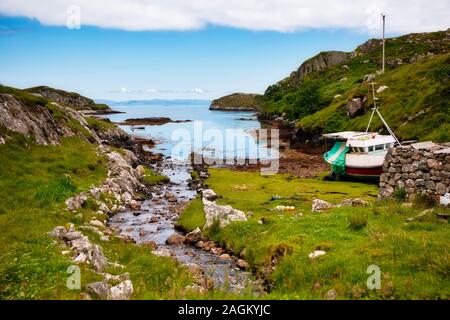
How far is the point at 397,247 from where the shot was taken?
50.6 ft

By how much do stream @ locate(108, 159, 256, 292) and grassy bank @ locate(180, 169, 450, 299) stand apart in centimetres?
134

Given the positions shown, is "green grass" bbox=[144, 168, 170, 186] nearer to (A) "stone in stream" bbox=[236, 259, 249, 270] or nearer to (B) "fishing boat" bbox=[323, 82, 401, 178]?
(B) "fishing boat" bbox=[323, 82, 401, 178]

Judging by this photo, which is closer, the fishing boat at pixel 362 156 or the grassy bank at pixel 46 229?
the grassy bank at pixel 46 229

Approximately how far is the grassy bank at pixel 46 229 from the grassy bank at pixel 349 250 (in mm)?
4715

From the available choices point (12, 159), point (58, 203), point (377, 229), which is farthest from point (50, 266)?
point (12, 159)

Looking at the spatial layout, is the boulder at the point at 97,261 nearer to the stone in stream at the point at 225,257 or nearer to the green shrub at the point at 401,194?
the stone in stream at the point at 225,257

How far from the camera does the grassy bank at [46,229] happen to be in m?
12.2

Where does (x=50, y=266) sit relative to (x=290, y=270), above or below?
above

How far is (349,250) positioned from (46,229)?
50.0 ft

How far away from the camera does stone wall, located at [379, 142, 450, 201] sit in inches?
873

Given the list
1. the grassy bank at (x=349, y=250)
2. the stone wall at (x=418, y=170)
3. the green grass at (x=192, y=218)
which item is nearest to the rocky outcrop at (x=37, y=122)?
the green grass at (x=192, y=218)

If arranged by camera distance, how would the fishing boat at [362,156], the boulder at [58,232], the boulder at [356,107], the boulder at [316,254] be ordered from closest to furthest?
the boulder at [316,254] < the boulder at [58,232] < the fishing boat at [362,156] < the boulder at [356,107]
